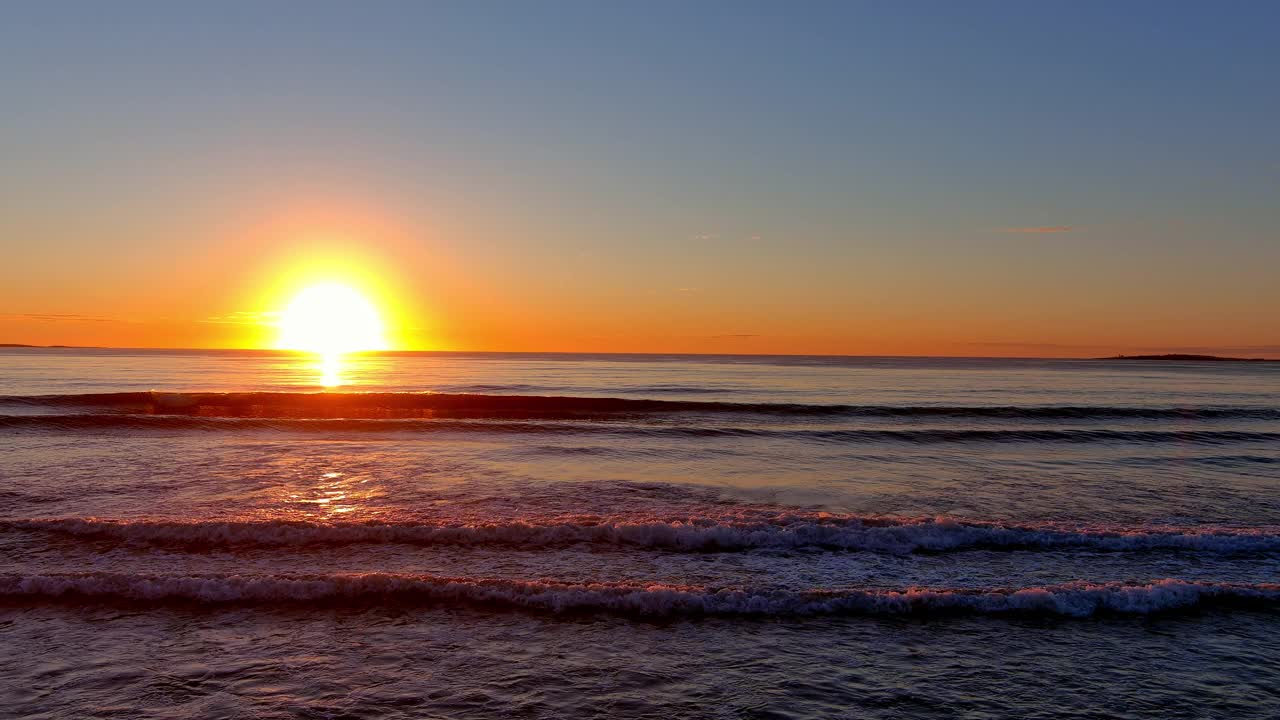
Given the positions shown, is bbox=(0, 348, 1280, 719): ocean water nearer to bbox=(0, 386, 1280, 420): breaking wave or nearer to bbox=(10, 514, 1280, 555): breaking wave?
bbox=(10, 514, 1280, 555): breaking wave

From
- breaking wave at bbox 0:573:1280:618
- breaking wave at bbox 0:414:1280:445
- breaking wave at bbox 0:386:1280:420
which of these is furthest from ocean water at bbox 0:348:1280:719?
breaking wave at bbox 0:386:1280:420

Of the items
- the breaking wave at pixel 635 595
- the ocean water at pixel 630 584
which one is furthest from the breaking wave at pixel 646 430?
the breaking wave at pixel 635 595

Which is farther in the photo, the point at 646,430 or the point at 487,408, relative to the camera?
the point at 487,408

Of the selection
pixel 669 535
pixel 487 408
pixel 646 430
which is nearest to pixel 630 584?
pixel 669 535

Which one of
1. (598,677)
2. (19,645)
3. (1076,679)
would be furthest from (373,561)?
(1076,679)

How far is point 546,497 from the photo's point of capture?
15641mm

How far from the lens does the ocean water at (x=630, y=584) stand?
707 cm

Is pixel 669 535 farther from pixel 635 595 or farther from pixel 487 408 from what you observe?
pixel 487 408

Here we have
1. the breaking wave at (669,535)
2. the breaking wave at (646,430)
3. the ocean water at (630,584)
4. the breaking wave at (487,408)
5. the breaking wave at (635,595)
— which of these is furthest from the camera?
the breaking wave at (487,408)

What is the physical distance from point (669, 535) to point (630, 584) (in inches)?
97.1

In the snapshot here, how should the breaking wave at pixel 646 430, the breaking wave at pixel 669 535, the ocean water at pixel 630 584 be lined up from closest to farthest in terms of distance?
the ocean water at pixel 630 584 → the breaking wave at pixel 669 535 → the breaking wave at pixel 646 430

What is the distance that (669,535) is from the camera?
1224 centimetres

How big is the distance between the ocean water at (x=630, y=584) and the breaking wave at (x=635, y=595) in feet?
0.13

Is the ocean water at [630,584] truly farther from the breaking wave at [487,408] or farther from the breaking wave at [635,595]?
the breaking wave at [487,408]
